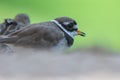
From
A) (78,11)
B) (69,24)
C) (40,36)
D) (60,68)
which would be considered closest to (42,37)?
(40,36)

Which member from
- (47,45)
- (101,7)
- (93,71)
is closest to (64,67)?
(93,71)

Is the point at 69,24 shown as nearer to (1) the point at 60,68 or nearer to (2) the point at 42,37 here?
(2) the point at 42,37

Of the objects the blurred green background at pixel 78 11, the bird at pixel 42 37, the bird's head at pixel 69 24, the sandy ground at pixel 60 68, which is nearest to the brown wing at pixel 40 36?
the bird at pixel 42 37

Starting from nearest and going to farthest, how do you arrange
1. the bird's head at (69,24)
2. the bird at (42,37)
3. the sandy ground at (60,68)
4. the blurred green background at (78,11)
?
the sandy ground at (60,68)
the bird at (42,37)
the bird's head at (69,24)
the blurred green background at (78,11)

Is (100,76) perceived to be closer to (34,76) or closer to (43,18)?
(34,76)

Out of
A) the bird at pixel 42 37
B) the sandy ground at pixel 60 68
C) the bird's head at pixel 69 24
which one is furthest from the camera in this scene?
the bird's head at pixel 69 24

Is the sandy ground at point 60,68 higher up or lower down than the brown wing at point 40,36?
lower down

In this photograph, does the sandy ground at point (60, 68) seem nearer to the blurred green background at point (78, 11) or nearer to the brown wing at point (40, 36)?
the brown wing at point (40, 36)

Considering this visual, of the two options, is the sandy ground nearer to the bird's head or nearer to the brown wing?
the brown wing
